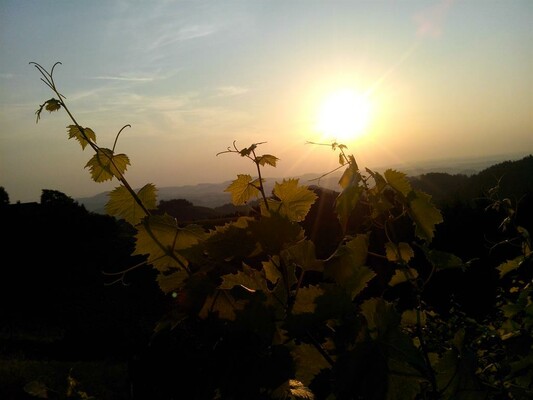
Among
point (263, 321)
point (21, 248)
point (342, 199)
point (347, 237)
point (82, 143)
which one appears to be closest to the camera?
point (263, 321)

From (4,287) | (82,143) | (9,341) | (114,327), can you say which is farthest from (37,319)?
(82,143)

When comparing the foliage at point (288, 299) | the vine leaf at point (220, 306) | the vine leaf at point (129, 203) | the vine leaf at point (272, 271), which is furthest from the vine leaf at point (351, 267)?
the vine leaf at point (129, 203)

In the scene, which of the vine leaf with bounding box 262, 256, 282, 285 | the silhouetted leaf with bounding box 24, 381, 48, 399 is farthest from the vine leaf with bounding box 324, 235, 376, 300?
the silhouetted leaf with bounding box 24, 381, 48, 399

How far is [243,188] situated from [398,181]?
0.38 meters

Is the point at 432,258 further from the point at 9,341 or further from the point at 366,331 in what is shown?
the point at 9,341

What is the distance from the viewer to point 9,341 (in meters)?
18.9

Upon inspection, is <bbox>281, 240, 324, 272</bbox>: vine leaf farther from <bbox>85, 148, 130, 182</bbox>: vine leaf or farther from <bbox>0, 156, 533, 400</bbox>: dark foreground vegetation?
<bbox>85, 148, 130, 182</bbox>: vine leaf

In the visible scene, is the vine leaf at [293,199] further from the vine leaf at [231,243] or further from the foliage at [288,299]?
the vine leaf at [231,243]

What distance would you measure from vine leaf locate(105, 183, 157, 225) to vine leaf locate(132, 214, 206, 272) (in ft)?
0.34

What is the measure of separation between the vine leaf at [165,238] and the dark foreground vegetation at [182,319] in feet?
0.14

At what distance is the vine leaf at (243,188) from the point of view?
1.12 metres

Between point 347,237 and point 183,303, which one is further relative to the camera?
point 347,237

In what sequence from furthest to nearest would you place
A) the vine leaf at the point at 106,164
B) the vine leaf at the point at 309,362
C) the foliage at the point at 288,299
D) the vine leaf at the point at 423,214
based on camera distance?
the vine leaf at the point at 106,164 < the vine leaf at the point at 423,214 < the vine leaf at the point at 309,362 < the foliage at the point at 288,299

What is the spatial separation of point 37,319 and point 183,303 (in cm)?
2598
